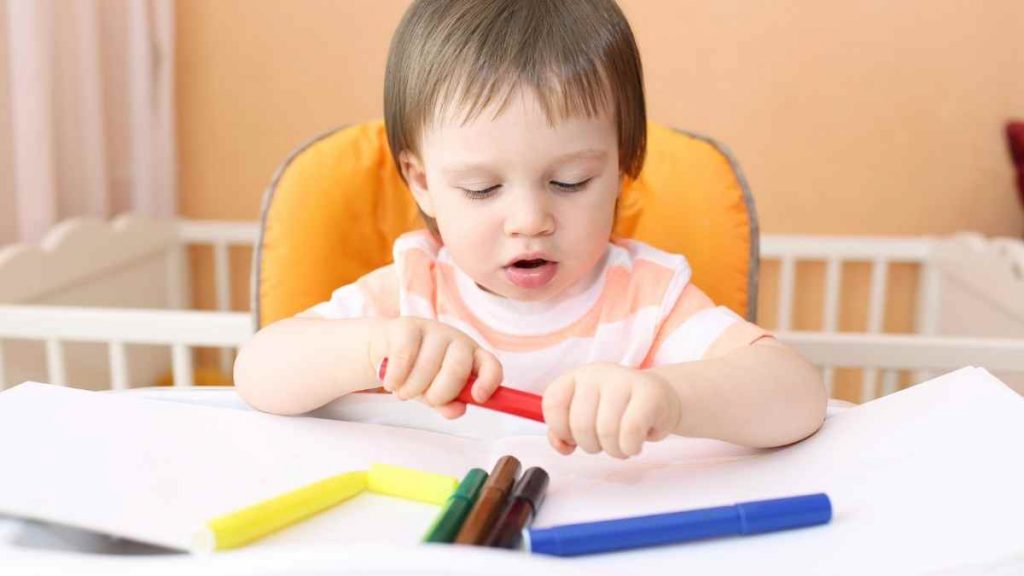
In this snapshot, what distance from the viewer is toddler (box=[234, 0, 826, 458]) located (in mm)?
474

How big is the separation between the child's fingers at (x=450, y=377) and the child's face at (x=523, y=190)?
0.38ft

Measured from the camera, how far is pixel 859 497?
0.41 meters

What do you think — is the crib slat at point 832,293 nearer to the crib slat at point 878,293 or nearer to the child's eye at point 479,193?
the crib slat at point 878,293

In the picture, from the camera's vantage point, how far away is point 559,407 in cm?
43

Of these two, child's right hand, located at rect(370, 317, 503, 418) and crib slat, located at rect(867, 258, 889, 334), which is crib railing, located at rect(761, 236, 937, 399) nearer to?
crib slat, located at rect(867, 258, 889, 334)

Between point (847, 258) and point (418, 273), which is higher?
point (418, 273)

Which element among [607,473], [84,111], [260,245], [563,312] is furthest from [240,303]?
[607,473]

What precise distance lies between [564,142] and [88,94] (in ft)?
3.13

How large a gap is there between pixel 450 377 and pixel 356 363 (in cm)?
9

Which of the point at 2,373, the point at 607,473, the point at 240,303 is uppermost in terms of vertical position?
the point at 607,473

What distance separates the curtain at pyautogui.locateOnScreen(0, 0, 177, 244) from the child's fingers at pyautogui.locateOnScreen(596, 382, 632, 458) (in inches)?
38.1

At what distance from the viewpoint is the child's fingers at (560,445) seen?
0.44 meters

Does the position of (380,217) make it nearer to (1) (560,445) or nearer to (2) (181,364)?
(2) (181,364)

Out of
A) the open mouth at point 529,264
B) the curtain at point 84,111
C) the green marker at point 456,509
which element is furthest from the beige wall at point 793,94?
the green marker at point 456,509
